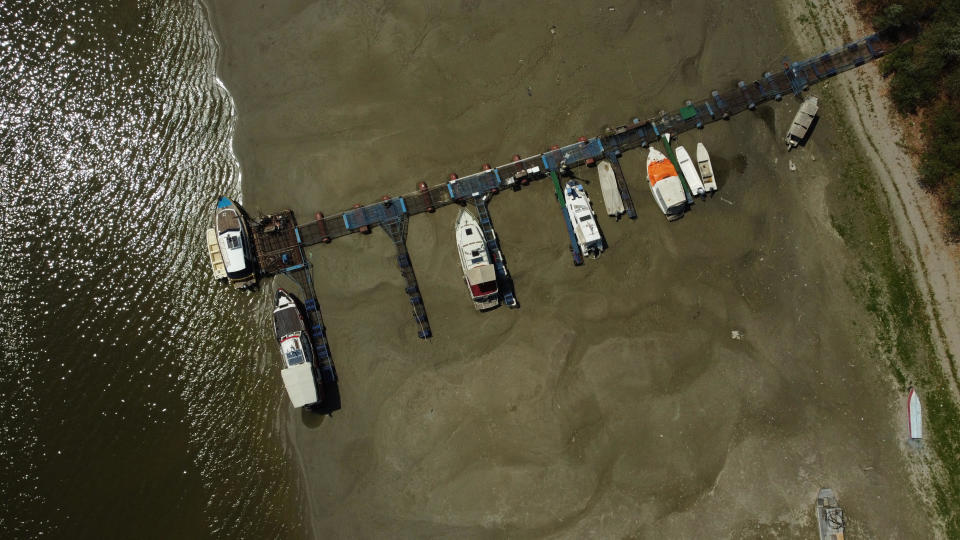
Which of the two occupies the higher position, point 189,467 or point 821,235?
point 821,235

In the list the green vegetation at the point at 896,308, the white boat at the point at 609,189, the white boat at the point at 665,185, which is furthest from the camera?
the white boat at the point at 609,189

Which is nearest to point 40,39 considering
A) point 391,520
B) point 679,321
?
point 391,520

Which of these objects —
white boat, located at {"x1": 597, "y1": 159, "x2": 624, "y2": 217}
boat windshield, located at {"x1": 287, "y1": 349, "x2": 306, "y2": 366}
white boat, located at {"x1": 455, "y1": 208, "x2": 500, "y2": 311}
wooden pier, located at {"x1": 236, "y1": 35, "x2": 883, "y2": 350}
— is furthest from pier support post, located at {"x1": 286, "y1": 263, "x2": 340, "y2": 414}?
white boat, located at {"x1": 597, "y1": 159, "x2": 624, "y2": 217}

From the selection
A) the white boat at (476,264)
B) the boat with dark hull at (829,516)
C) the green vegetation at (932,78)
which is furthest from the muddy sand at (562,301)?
the green vegetation at (932,78)


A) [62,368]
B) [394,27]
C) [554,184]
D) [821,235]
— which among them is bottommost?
[821,235]

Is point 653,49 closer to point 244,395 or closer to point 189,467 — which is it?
point 244,395

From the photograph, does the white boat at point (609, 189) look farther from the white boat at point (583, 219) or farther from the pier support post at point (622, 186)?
the white boat at point (583, 219)

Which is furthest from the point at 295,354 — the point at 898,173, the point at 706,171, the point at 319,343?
the point at 898,173
